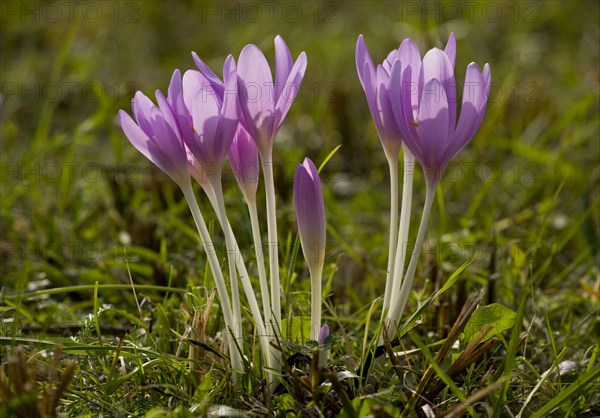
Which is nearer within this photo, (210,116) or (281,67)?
(210,116)

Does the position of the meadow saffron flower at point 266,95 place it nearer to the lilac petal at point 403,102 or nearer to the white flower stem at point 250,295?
the white flower stem at point 250,295

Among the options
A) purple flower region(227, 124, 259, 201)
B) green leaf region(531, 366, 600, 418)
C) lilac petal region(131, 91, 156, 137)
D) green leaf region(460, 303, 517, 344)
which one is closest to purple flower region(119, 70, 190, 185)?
lilac petal region(131, 91, 156, 137)

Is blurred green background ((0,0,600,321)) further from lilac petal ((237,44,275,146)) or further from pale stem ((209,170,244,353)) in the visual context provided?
lilac petal ((237,44,275,146))

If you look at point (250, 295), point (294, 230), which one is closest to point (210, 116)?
point (250, 295)

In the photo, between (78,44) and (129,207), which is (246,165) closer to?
(129,207)

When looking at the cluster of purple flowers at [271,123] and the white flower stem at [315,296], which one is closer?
the cluster of purple flowers at [271,123]

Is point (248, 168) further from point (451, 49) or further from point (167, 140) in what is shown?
point (451, 49)

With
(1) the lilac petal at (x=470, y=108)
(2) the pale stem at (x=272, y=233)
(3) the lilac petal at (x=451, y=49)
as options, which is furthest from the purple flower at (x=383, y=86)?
(2) the pale stem at (x=272, y=233)
